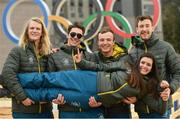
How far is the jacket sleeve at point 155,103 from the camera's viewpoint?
2.77 metres

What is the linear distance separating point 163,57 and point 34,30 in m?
1.03

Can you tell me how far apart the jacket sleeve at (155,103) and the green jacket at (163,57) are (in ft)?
0.73

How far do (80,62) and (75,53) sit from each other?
0.22m

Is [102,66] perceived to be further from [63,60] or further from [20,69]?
Result: [20,69]

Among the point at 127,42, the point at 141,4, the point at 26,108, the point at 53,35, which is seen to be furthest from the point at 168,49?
the point at 141,4

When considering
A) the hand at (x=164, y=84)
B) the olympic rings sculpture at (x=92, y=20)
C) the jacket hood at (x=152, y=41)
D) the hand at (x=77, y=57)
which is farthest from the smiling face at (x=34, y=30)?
the olympic rings sculpture at (x=92, y=20)

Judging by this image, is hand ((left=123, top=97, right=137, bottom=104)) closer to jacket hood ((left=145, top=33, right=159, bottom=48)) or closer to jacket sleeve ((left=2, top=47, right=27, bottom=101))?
jacket hood ((left=145, top=33, right=159, bottom=48))

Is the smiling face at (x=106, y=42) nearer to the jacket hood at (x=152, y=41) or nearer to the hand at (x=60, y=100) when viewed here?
the jacket hood at (x=152, y=41)

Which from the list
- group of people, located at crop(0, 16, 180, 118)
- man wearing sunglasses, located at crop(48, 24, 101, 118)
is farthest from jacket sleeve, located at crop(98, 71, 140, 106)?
man wearing sunglasses, located at crop(48, 24, 101, 118)

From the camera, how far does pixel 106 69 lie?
9.42 feet

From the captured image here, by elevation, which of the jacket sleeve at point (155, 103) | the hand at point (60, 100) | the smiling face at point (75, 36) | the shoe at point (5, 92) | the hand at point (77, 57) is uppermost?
the smiling face at point (75, 36)

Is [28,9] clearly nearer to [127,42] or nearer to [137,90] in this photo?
[127,42]

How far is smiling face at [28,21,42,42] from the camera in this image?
9.68ft

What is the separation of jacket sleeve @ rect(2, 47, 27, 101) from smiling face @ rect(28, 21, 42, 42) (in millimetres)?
187
